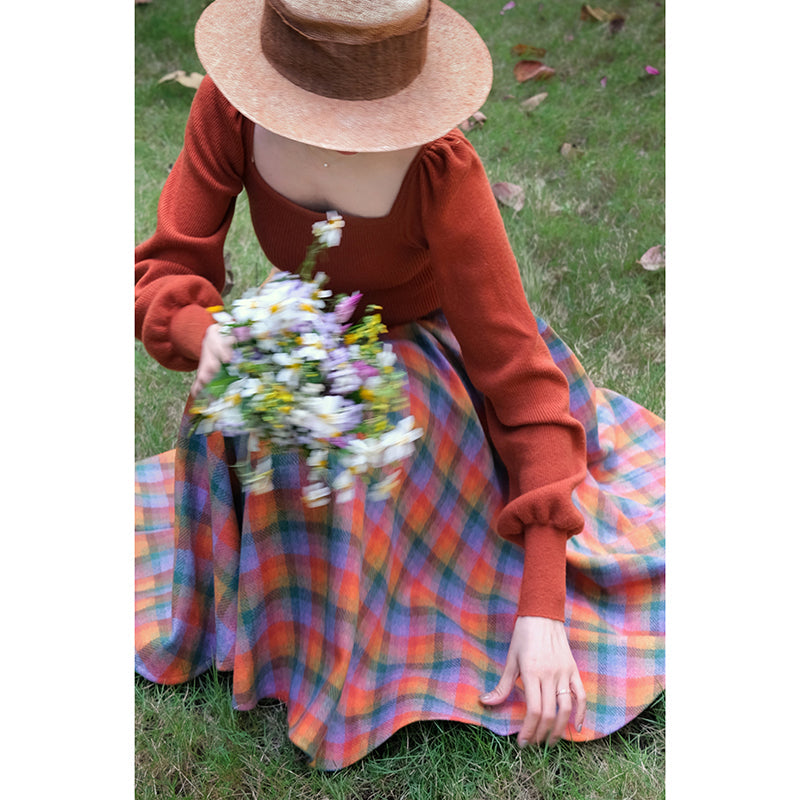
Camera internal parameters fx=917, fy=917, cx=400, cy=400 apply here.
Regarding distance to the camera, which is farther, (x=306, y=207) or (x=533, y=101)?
(x=533, y=101)

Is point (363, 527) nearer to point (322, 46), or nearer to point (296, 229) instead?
point (296, 229)

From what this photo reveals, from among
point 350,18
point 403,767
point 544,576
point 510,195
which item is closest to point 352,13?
point 350,18

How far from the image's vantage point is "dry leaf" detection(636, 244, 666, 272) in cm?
288

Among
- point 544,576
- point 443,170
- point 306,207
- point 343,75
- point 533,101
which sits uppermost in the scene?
point 343,75

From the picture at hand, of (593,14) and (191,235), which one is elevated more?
(191,235)

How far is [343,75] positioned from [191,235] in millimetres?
450

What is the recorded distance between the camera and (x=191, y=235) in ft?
5.09

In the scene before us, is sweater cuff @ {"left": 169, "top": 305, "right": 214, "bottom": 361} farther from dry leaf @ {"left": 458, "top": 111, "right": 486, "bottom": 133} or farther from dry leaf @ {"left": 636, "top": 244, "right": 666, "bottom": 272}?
dry leaf @ {"left": 458, "top": 111, "right": 486, "bottom": 133}

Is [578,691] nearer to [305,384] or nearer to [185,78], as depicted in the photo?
[305,384]

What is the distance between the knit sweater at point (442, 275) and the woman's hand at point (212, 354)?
0.08 m

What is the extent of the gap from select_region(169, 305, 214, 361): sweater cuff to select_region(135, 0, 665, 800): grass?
660 millimetres

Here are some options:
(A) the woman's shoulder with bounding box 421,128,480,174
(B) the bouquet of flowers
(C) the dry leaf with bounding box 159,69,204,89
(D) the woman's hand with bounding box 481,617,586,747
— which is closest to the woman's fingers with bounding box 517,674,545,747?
(D) the woman's hand with bounding box 481,617,586,747

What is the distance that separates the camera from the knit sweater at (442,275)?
143 centimetres

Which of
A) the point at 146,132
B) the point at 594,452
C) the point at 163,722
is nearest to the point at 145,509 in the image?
the point at 163,722
